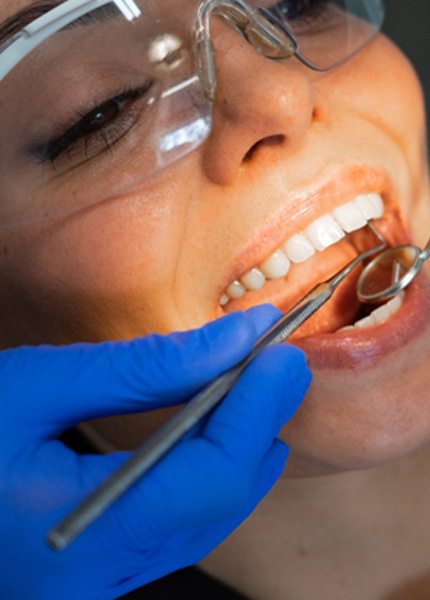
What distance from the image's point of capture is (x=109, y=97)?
1.21 m

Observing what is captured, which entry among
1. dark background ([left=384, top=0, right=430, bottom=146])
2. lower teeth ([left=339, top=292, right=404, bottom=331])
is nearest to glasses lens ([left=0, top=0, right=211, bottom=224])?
lower teeth ([left=339, top=292, right=404, bottom=331])

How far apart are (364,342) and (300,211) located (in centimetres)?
22

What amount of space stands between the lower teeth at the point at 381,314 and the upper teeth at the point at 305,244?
0.43 feet

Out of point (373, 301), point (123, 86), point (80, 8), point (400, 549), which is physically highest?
point (80, 8)

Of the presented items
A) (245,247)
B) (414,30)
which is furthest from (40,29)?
(414,30)

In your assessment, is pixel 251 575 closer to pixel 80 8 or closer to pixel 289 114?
pixel 289 114

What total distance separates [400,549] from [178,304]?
606 mm

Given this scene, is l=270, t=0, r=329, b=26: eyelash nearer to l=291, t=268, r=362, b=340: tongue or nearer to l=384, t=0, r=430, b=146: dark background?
l=291, t=268, r=362, b=340: tongue

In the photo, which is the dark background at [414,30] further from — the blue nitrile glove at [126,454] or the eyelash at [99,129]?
the blue nitrile glove at [126,454]

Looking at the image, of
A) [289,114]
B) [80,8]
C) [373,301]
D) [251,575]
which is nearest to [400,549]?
[251,575]

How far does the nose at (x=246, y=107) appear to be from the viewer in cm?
120

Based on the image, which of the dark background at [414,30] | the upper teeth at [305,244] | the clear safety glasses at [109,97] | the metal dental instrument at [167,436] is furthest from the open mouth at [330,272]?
the dark background at [414,30]

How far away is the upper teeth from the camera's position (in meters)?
1.30

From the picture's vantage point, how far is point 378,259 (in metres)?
1.41
